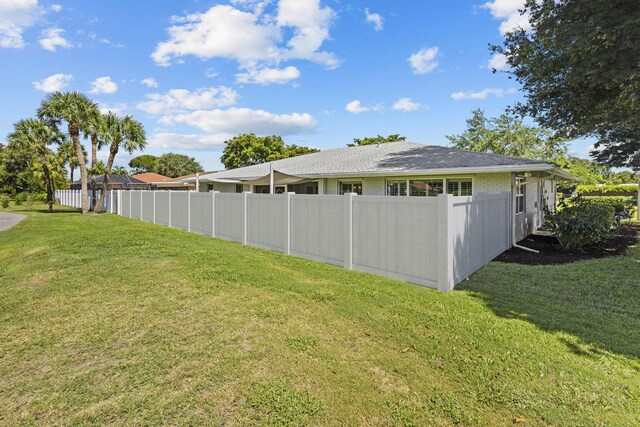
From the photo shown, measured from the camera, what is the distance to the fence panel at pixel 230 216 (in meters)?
10.1

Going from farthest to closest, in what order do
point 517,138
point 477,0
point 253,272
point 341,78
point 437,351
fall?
1. point 517,138
2. point 341,78
3. point 477,0
4. point 253,272
5. point 437,351

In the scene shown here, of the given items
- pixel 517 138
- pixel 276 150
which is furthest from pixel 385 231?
pixel 276 150

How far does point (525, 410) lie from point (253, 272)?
454 centimetres

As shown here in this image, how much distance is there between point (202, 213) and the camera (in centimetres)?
1224

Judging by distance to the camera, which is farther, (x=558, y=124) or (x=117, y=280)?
(x=558, y=124)

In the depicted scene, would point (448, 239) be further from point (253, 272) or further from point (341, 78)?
point (341, 78)

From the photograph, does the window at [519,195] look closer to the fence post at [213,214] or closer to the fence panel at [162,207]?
the fence post at [213,214]

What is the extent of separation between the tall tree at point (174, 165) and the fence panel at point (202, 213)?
66.4 meters

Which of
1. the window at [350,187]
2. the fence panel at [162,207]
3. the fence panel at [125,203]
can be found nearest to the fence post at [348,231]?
the window at [350,187]

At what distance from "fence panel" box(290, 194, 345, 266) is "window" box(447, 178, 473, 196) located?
7.05 m

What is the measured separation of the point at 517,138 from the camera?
32406 mm

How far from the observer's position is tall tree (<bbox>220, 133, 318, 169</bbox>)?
4756 centimetres

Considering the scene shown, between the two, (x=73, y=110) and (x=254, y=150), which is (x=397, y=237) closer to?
(x=73, y=110)

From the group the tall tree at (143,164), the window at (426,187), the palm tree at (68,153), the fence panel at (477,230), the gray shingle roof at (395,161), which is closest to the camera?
the fence panel at (477,230)
